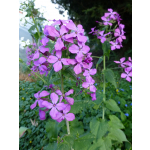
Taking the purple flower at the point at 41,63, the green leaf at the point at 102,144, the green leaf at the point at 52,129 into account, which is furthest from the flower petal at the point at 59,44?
the green leaf at the point at 102,144

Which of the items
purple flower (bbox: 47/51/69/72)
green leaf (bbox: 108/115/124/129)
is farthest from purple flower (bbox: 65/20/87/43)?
green leaf (bbox: 108/115/124/129)

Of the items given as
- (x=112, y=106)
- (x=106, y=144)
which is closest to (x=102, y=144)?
(x=106, y=144)

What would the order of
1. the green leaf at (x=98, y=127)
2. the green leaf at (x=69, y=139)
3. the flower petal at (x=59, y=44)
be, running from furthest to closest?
the green leaf at (x=98, y=127) → the green leaf at (x=69, y=139) → the flower petal at (x=59, y=44)

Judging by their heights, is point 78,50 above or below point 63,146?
above

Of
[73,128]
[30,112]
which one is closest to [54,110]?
[73,128]

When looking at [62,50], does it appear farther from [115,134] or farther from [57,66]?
[115,134]

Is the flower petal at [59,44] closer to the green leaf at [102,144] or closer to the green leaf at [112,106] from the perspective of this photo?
the green leaf at [112,106]

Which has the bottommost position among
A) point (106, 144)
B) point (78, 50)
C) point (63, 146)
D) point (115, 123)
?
point (106, 144)

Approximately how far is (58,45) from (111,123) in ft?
3.69

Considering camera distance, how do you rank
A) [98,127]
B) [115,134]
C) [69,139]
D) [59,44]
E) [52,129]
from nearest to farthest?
[59,44], [69,139], [52,129], [98,127], [115,134]

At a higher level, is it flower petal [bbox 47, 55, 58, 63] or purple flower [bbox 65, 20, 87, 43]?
purple flower [bbox 65, 20, 87, 43]

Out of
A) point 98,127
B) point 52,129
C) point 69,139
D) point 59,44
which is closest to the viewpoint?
point 59,44

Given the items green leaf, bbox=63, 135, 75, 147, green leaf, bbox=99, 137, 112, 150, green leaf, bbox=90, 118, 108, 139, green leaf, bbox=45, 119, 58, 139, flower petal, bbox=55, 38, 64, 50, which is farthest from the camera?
green leaf, bbox=99, 137, 112, 150

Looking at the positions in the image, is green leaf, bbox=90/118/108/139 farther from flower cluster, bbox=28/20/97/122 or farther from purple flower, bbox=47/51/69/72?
purple flower, bbox=47/51/69/72
